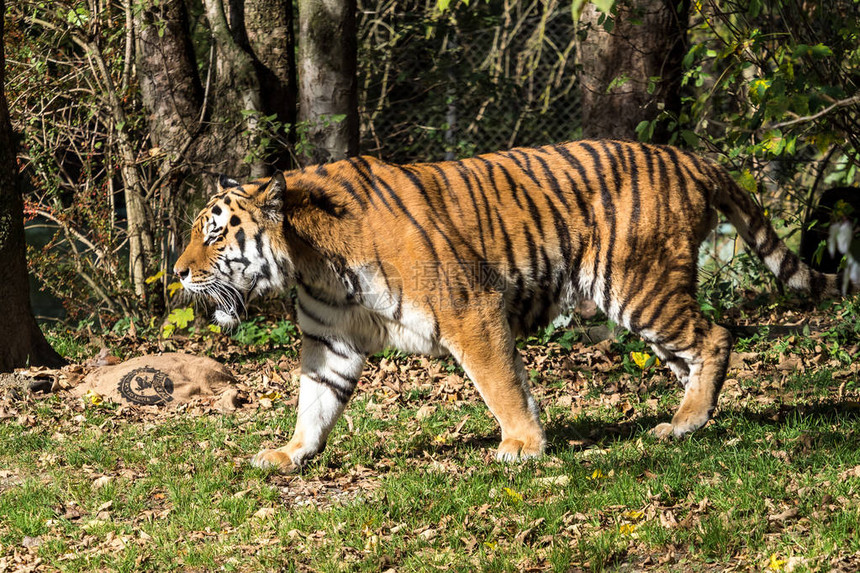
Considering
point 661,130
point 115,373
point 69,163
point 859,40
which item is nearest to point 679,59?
point 661,130

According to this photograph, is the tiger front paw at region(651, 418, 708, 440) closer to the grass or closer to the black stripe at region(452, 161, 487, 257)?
the grass

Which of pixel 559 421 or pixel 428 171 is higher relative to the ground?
pixel 428 171

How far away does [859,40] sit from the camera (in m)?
5.52

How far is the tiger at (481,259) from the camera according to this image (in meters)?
4.45

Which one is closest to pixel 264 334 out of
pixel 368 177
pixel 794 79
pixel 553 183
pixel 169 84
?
pixel 169 84

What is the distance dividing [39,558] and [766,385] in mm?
4188

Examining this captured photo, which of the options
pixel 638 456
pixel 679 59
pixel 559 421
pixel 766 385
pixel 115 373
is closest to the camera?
pixel 638 456

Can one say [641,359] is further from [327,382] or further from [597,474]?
[327,382]

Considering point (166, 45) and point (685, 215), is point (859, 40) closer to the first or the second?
point (685, 215)

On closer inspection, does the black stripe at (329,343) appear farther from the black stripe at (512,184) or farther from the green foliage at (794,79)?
the green foliage at (794,79)

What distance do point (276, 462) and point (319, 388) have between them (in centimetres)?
43

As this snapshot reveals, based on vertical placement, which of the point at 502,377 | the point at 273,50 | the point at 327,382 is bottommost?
the point at 327,382

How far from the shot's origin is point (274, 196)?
4.41 meters

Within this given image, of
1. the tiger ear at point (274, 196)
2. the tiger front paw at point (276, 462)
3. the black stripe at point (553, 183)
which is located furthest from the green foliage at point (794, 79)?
the tiger front paw at point (276, 462)
